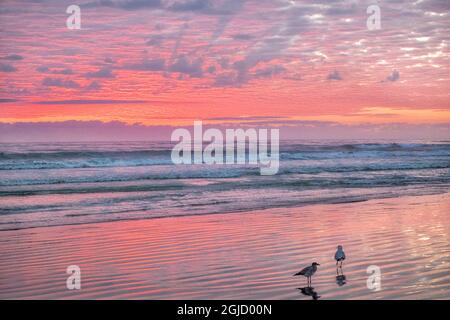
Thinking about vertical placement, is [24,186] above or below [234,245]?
above

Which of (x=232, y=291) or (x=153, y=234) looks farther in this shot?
(x=153, y=234)

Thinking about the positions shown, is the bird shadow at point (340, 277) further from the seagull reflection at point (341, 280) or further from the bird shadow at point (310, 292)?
the bird shadow at point (310, 292)

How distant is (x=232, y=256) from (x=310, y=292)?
2427mm

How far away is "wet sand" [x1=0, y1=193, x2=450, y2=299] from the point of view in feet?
24.8

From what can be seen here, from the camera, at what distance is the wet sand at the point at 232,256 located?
755 centimetres

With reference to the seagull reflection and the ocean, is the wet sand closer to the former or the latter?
the seagull reflection

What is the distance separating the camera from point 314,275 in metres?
8.17

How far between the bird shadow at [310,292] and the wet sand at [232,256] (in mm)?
84

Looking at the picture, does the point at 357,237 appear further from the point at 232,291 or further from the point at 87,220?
the point at 87,220

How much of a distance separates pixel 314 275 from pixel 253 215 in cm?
666

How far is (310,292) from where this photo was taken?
736 centimetres

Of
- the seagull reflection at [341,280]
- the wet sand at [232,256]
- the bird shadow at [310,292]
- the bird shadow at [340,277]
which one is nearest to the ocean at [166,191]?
the wet sand at [232,256]

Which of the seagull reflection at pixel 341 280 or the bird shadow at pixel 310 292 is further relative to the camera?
the seagull reflection at pixel 341 280

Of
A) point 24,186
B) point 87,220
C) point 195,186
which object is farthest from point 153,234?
point 24,186
